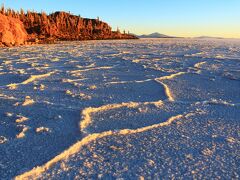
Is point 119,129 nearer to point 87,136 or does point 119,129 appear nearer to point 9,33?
point 87,136

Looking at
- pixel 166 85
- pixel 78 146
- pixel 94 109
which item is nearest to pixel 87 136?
pixel 78 146

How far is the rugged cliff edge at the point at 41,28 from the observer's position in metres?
17.6

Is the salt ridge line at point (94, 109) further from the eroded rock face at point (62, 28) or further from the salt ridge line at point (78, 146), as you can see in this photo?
the eroded rock face at point (62, 28)

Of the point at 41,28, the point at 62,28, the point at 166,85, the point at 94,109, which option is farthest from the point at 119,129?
the point at 62,28

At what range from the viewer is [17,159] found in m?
1.91

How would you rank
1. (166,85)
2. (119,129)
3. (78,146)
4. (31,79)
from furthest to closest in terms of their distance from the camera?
1. (31,79)
2. (166,85)
3. (119,129)
4. (78,146)

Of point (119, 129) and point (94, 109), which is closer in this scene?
point (119, 129)

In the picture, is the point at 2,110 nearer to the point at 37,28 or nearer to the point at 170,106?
the point at 170,106

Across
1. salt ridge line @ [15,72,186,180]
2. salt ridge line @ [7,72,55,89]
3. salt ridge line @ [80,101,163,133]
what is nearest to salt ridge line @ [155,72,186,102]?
salt ridge line @ [15,72,186,180]

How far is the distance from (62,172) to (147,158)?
0.48 meters

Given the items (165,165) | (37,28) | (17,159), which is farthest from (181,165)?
(37,28)

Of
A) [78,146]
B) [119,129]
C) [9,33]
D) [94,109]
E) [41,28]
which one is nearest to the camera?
[78,146]

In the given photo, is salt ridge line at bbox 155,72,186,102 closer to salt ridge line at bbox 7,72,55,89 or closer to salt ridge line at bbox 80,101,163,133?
salt ridge line at bbox 80,101,163,133

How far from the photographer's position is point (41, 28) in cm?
3150
